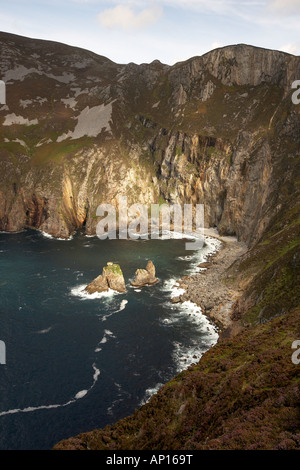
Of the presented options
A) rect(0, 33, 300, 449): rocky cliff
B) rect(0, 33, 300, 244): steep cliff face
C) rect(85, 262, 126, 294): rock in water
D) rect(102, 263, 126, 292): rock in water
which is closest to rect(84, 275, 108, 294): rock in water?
rect(85, 262, 126, 294): rock in water

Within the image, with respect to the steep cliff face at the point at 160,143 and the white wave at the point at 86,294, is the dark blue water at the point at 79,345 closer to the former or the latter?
the white wave at the point at 86,294

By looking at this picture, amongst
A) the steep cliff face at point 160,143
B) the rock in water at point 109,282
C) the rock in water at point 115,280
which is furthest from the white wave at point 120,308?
the steep cliff face at point 160,143

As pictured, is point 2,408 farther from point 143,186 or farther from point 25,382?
point 143,186

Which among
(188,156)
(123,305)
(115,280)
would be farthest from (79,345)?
(188,156)

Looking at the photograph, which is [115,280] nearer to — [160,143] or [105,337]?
[105,337]

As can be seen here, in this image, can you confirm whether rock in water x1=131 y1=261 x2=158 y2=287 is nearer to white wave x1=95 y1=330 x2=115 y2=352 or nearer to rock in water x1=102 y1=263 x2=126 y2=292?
rock in water x1=102 y1=263 x2=126 y2=292
